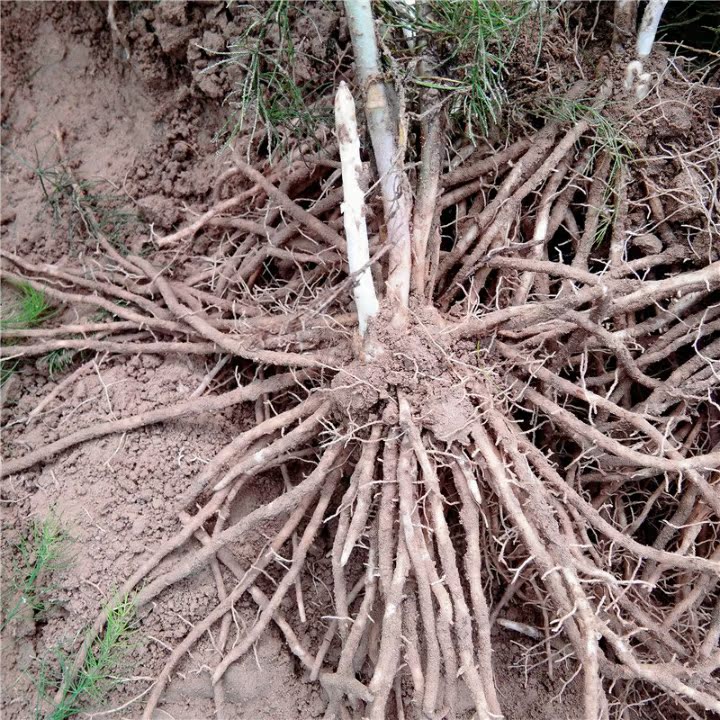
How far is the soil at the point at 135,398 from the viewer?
4.12ft

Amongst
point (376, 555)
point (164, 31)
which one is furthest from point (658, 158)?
point (164, 31)

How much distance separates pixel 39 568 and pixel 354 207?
0.87m

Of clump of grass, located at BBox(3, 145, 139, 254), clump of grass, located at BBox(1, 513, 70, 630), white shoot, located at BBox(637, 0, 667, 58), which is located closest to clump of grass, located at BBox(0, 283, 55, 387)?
clump of grass, located at BBox(3, 145, 139, 254)

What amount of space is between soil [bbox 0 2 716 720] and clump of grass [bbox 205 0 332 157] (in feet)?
0.19

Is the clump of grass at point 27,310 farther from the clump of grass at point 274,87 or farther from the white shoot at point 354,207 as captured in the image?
the white shoot at point 354,207

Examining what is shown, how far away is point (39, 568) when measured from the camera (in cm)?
128

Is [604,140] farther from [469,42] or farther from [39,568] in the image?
[39,568]

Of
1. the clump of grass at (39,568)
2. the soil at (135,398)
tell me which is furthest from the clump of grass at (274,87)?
the clump of grass at (39,568)

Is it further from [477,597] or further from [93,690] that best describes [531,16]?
[93,690]

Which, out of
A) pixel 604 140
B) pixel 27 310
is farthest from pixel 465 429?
pixel 27 310

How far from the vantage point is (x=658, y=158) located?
1247mm

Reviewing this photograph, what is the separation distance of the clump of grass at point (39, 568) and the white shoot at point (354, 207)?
0.69m

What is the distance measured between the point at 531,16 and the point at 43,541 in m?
1.31

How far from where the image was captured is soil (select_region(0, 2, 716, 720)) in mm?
1255
